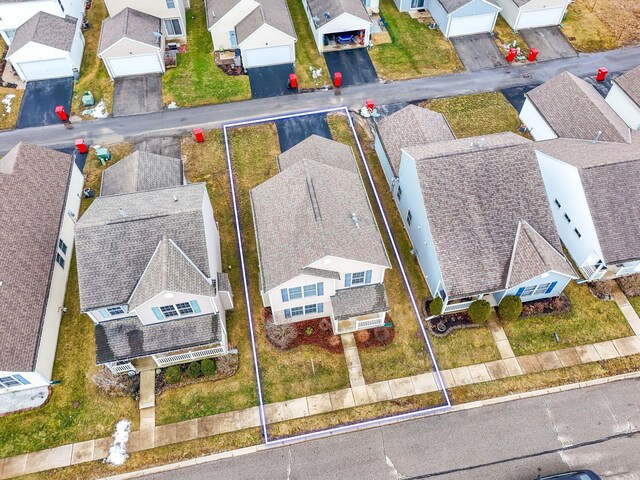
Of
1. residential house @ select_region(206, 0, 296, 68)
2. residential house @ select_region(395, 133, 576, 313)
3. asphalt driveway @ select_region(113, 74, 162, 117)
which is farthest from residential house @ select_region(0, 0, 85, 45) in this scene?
residential house @ select_region(395, 133, 576, 313)

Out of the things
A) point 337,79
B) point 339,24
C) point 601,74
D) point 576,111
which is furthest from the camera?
point 339,24

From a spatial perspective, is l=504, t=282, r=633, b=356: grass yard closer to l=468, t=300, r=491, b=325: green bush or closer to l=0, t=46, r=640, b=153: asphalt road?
l=468, t=300, r=491, b=325: green bush

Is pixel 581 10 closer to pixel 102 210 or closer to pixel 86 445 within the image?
pixel 102 210

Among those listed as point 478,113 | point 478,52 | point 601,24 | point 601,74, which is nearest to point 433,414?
point 478,113

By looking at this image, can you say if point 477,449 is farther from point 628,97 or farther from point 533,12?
point 533,12

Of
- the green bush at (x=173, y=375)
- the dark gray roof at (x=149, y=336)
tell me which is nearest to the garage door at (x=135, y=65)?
the dark gray roof at (x=149, y=336)
